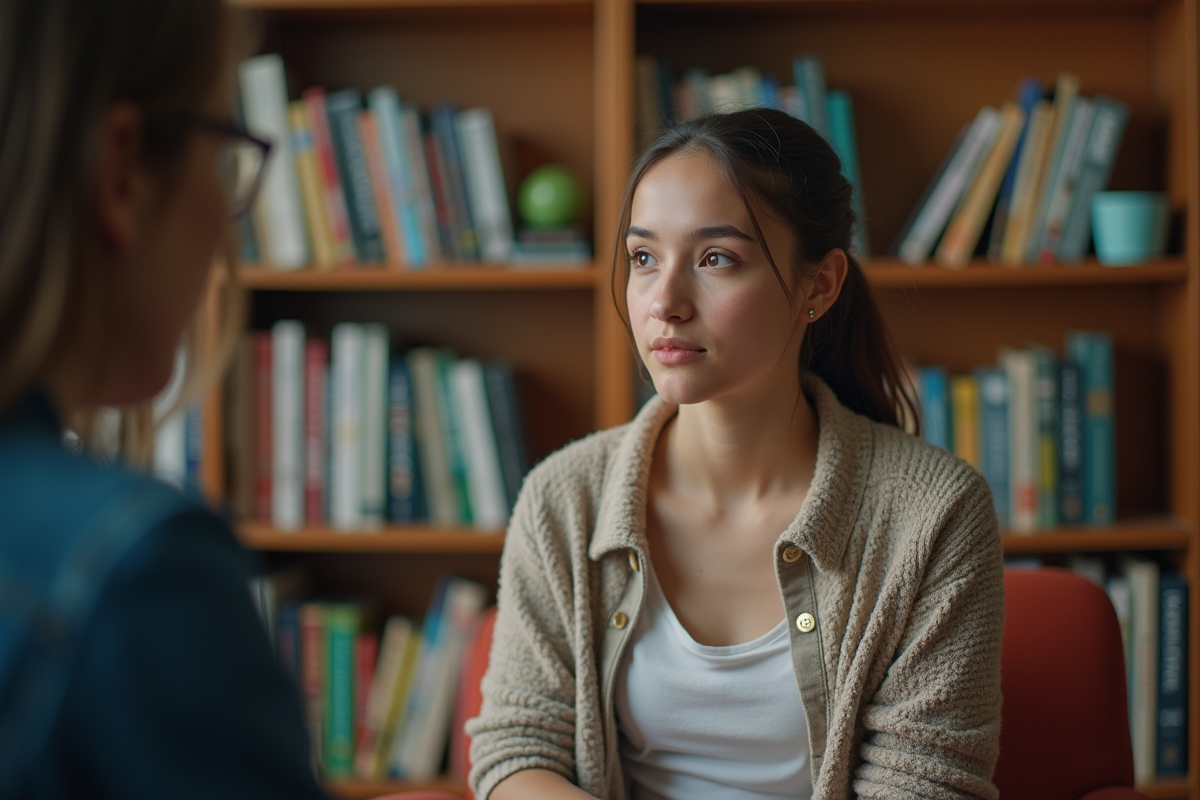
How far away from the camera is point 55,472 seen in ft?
1.67

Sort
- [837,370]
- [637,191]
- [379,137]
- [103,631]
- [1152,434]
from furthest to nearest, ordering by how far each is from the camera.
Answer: [1152,434]
[379,137]
[837,370]
[637,191]
[103,631]

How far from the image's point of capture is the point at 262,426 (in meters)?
2.10

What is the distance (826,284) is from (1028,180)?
0.92m

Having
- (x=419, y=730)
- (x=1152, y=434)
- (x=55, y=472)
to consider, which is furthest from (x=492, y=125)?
(x=55, y=472)

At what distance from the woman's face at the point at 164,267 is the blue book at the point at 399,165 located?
142 cm

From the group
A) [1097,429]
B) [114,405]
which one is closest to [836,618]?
[114,405]

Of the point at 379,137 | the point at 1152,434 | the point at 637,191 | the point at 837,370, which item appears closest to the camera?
the point at 637,191

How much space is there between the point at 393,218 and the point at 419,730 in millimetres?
1010

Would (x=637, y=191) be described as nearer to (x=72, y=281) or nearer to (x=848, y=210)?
(x=848, y=210)

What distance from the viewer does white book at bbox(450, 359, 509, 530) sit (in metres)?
2.06

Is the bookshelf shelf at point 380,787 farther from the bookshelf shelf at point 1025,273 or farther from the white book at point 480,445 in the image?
the bookshelf shelf at point 1025,273

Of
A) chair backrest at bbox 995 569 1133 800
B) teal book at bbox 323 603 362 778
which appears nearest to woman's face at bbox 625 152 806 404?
chair backrest at bbox 995 569 1133 800

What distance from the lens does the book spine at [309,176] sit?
206 cm

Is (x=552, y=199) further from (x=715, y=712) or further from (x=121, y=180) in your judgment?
(x=121, y=180)
